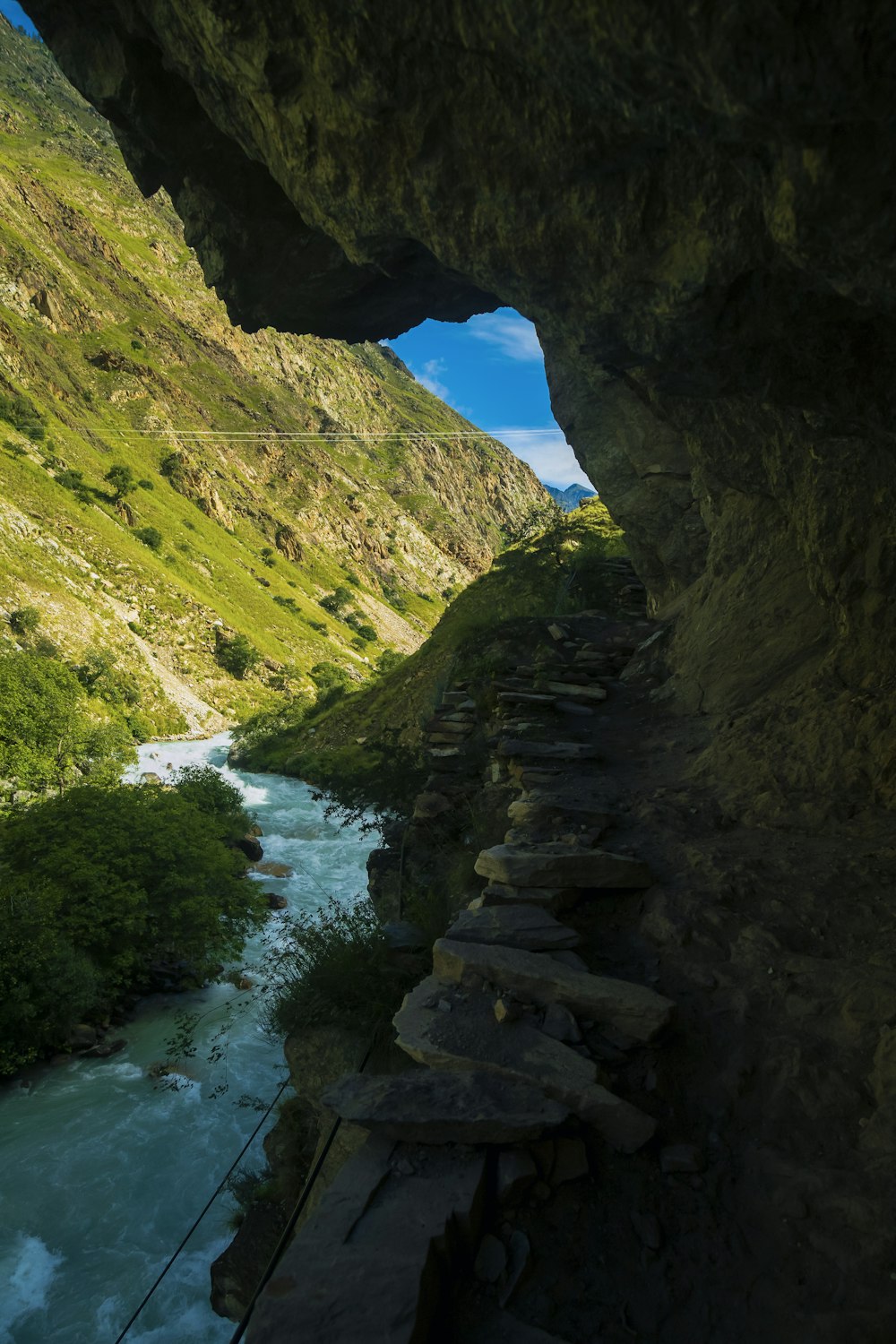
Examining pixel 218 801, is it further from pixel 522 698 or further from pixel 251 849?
pixel 522 698

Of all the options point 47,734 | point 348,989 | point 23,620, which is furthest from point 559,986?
point 23,620

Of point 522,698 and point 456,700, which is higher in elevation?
point 522,698

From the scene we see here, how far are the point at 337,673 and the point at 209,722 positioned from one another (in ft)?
69.0

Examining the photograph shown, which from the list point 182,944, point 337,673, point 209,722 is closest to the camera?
point 182,944

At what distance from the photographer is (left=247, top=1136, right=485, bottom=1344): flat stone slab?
2512 mm

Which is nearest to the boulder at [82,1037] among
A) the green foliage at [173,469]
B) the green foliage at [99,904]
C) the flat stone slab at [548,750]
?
the green foliage at [99,904]

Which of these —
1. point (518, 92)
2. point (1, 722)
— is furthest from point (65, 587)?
point (518, 92)

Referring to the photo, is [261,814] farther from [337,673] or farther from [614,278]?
[337,673]

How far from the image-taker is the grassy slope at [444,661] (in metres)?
14.5

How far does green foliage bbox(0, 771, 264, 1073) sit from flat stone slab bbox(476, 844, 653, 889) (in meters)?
12.6

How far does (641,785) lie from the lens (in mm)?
7996

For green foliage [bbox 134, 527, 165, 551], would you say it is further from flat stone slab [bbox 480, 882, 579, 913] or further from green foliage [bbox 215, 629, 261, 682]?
flat stone slab [bbox 480, 882, 579, 913]

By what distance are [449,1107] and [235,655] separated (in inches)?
2266

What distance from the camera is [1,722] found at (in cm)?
2880
